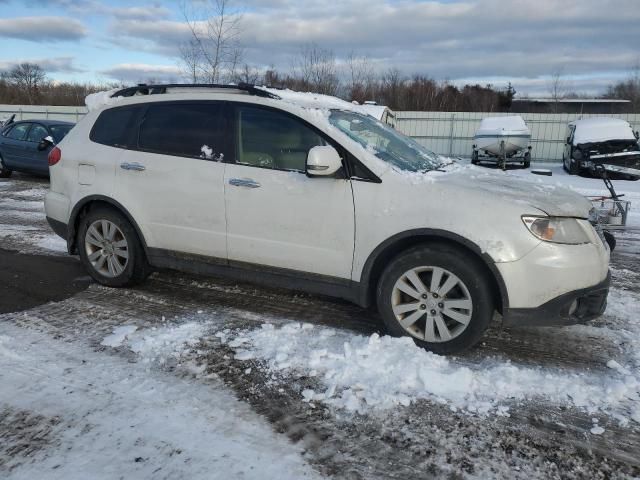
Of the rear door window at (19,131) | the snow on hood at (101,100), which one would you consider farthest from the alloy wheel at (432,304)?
the rear door window at (19,131)

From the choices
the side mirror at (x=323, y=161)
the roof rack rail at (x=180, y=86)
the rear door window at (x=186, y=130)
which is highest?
the roof rack rail at (x=180, y=86)

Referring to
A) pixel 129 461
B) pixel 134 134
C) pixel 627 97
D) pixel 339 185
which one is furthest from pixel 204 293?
pixel 627 97

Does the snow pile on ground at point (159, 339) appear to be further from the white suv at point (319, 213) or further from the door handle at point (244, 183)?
the door handle at point (244, 183)

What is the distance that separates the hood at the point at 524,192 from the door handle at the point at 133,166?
2519mm

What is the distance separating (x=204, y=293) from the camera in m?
4.97

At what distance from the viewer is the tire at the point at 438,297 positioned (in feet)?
11.5

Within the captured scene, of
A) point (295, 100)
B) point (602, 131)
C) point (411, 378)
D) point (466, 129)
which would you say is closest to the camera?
point (411, 378)

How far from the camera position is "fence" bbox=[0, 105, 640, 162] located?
26.0 m

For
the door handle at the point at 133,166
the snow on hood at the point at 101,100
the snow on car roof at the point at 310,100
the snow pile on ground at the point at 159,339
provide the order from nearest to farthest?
the snow pile on ground at the point at 159,339 < the snow on car roof at the point at 310,100 < the door handle at the point at 133,166 < the snow on hood at the point at 101,100

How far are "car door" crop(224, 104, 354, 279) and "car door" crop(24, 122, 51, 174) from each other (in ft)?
31.8

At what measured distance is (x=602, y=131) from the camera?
1744 centimetres

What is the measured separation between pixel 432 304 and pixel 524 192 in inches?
41.0

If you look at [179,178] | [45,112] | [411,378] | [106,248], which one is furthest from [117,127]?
[45,112]

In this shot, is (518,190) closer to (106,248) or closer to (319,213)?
(319,213)
